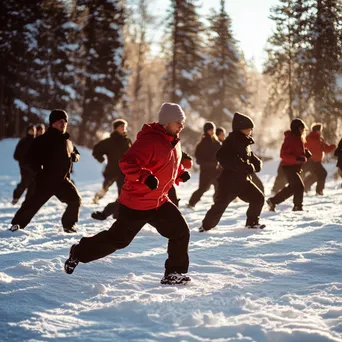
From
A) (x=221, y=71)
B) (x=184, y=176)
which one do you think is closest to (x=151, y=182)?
(x=184, y=176)

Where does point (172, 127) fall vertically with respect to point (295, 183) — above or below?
above

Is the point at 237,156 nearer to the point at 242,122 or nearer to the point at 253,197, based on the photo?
the point at 242,122

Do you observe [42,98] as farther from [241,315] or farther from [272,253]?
[241,315]

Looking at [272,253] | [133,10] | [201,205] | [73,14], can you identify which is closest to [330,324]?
[272,253]

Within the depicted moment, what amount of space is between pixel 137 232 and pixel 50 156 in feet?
10.5

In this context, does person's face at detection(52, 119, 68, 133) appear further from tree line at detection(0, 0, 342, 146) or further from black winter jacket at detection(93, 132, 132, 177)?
tree line at detection(0, 0, 342, 146)

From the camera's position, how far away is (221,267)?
5.39 meters

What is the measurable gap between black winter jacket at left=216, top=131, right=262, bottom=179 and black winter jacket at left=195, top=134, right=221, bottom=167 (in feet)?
13.0

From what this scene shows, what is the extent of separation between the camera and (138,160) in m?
4.43

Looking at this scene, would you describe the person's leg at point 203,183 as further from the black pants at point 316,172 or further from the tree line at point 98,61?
the tree line at point 98,61

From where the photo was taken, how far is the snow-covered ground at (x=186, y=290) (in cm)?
338

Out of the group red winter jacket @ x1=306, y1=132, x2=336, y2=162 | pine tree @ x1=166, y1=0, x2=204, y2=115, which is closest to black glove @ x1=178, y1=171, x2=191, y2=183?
red winter jacket @ x1=306, y1=132, x2=336, y2=162

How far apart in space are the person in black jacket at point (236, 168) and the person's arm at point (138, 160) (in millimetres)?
3353

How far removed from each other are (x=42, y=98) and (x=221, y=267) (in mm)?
29681
